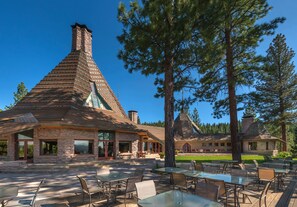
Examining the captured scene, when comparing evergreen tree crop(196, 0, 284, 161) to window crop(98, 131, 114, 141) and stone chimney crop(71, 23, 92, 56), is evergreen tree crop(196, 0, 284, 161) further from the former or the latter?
stone chimney crop(71, 23, 92, 56)

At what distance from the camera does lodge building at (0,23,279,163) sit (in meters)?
15.0

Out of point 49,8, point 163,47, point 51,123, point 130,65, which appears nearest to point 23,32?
point 49,8

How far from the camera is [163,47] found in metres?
11.5

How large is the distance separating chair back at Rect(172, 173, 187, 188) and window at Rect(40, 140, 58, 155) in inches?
458

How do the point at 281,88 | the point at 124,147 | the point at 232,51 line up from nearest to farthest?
the point at 232,51 < the point at 124,147 < the point at 281,88

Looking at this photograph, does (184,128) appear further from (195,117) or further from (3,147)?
(195,117)

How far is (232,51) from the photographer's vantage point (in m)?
13.7

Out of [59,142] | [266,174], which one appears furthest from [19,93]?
[266,174]

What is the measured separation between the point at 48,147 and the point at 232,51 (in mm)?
14875

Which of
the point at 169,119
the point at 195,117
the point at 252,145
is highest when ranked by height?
the point at 195,117

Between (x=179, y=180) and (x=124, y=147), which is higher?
(x=179, y=180)

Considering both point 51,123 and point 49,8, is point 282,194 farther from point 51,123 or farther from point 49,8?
point 49,8

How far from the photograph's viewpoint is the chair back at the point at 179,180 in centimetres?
612

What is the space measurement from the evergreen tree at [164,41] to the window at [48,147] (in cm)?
831
